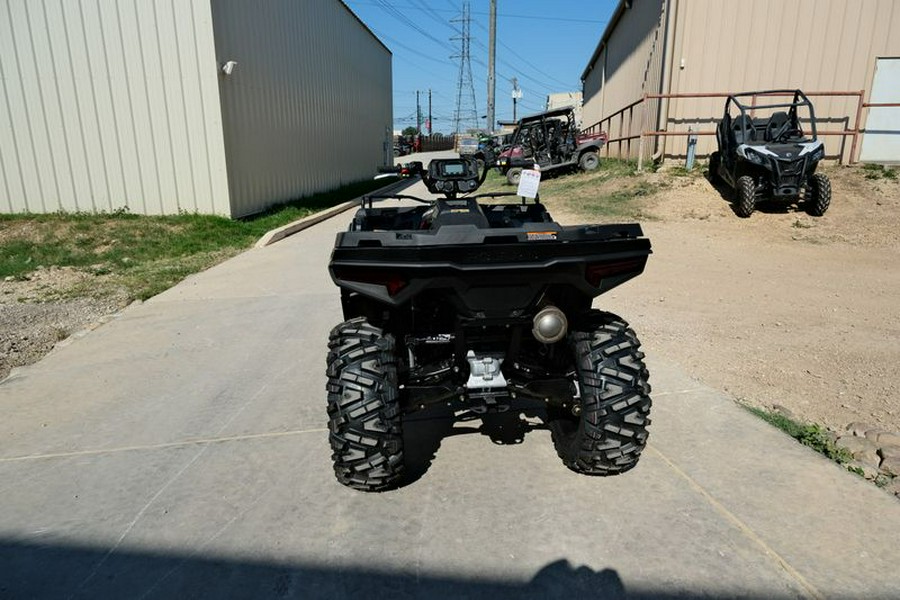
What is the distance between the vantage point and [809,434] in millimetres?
3150

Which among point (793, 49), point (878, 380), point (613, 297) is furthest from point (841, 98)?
point (878, 380)

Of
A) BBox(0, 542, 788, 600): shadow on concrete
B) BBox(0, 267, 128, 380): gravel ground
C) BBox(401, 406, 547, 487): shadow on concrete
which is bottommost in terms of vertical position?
BBox(0, 267, 128, 380): gravel ground

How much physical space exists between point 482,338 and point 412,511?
2.74 ft

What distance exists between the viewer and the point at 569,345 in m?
2.78

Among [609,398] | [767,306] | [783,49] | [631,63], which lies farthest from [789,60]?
[609,398]

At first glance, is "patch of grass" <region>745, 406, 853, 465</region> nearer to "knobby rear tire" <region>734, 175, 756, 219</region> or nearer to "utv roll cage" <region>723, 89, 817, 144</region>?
"knobby rear tire" <region>734, 175, 756, 219</region>

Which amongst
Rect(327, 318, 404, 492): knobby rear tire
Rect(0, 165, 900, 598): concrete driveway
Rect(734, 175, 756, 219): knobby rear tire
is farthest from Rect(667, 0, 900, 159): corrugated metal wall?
Rect(327, 318, 404, 492): knobby rear tire

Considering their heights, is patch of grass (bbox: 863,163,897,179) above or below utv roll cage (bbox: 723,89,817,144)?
below

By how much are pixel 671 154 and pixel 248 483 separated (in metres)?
13.5

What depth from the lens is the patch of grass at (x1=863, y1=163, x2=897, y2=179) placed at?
38.3 feet

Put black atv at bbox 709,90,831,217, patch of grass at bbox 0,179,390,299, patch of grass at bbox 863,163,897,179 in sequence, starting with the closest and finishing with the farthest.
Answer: patch of grass at bbox 0,179,390,299 < black atv at bbox 709,90,831,217 < patch of grass at bbox 863,163,897,179

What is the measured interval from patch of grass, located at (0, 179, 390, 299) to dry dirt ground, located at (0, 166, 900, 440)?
53 centimetres

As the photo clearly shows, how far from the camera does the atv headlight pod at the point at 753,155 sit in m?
9.82

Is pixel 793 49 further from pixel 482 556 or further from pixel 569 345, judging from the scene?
pixel 482 556
